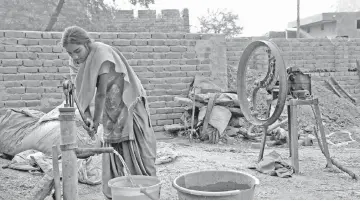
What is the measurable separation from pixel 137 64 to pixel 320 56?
507 cm

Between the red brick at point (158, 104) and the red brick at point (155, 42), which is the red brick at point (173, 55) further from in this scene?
the red brick at point (158, 104)

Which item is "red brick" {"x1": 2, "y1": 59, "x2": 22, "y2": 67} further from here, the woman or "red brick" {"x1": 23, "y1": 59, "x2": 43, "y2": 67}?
the woman

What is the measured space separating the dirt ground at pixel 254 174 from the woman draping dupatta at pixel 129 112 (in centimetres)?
88

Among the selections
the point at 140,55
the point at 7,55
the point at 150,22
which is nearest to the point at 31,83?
the point at 7,55

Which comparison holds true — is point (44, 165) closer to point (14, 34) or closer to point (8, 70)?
point (8, 70)

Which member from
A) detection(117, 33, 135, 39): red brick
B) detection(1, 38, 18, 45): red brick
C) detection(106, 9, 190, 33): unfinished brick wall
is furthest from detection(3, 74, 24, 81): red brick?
A: detection(106, 9, 190, 33): unfinished brick wall

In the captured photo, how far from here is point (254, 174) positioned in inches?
175

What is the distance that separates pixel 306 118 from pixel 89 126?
601cm

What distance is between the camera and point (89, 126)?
2701 mm

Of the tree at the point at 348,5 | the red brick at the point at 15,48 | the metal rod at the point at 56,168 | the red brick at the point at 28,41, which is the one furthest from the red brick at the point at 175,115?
the tree at the point at 348,5

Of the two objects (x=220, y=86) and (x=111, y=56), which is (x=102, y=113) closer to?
(x=111, y=56)

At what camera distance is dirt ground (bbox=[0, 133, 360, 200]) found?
3736 millimetres

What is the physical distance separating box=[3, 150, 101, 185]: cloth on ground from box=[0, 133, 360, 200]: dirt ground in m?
0.07

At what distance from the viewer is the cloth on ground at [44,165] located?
13.3 ft
